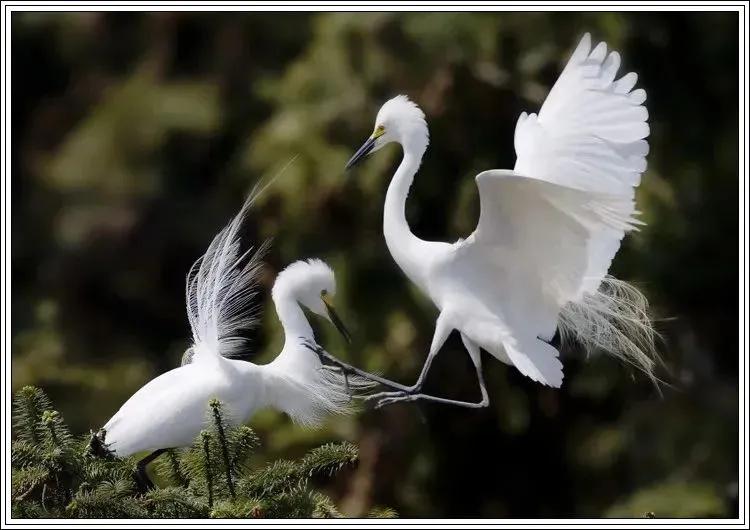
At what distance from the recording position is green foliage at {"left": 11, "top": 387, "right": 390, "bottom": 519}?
2541mm

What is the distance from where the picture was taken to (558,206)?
2.96 meters

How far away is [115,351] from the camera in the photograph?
609 centimetres

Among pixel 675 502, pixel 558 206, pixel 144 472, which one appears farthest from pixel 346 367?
pixel 675 502

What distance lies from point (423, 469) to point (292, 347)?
1.73 metres

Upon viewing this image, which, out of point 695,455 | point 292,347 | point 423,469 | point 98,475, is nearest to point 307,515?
point 98,475

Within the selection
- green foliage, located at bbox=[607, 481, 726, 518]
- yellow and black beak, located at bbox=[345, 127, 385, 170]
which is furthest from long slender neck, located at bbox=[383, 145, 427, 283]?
green foliage, located at bbox=[607, 481, 726, 518]

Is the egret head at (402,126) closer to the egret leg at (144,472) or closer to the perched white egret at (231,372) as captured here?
the perched white egret at (231,372)

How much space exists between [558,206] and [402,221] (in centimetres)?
53

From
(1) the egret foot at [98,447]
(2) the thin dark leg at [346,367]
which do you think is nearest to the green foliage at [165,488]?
(1) the egret foot at [98,447]

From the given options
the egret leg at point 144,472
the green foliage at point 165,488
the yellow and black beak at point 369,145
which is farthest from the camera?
the yellow and black beak at point 369,145

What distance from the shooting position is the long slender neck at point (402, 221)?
334 centimetres

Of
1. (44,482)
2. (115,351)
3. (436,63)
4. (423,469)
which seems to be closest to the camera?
(44,482)

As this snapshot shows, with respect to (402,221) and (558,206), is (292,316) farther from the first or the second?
(558,206)

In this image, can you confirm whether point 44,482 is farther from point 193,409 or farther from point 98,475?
point 193,409
